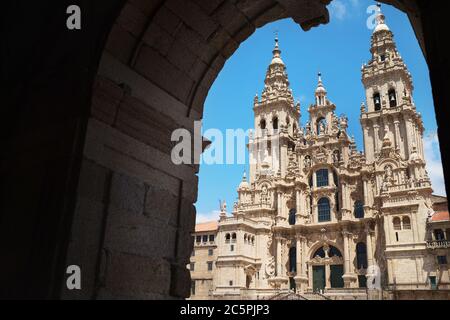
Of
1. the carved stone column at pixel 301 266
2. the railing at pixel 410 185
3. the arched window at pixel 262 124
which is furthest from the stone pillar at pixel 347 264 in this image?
the arched window at pixel 262 124

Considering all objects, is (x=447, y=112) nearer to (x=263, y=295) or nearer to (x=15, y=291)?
(x=15, y=291)

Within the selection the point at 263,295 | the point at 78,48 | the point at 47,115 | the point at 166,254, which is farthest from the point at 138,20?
the point at 263,295

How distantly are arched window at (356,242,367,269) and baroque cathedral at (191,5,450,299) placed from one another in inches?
3.5

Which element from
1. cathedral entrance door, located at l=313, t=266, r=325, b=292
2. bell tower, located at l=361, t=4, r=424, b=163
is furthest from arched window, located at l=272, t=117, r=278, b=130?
cathedral entrance door, located at l=313, t=266, r=325, b=292

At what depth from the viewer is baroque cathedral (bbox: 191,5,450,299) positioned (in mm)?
29672

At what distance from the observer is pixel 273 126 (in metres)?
44.7

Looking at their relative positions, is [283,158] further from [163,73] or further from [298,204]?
[163,73]

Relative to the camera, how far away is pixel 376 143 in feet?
121

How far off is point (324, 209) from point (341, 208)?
2.08 meters

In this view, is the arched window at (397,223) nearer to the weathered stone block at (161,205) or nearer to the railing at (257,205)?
the railing at (257,205)

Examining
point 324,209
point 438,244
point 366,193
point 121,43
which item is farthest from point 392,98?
point 121,43

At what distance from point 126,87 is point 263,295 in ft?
109

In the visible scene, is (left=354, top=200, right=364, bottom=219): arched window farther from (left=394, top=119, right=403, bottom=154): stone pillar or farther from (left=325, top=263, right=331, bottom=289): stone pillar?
(left=394, top=119, right=403, bottom=154): stone pillar

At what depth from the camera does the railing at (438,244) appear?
2770 cm
